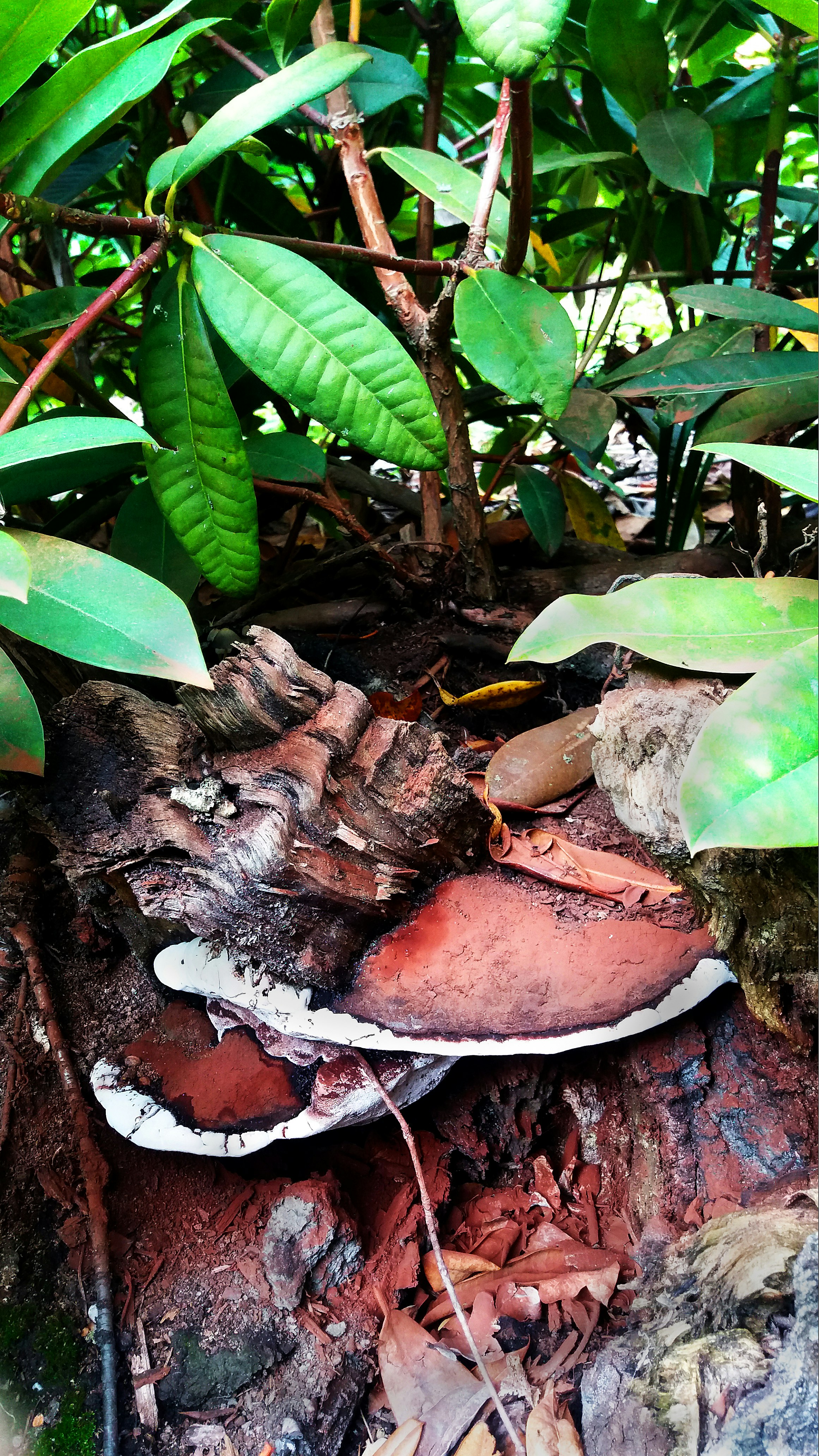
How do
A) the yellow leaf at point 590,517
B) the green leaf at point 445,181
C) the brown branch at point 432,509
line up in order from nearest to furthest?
the green leaf at point 445,181 < the brown branch at point 432,509 < the yellow leaf at point 590,517

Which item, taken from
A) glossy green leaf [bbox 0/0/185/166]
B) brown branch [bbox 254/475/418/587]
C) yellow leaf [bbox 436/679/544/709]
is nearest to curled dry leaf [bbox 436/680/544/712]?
yellow leaf [bbox 436/679/544/709]

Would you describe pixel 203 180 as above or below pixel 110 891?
above

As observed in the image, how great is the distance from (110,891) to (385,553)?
613 mm

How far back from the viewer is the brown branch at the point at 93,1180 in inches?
35.8

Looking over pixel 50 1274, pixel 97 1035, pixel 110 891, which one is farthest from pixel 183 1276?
pixel 110 891

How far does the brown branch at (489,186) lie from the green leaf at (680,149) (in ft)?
1.13

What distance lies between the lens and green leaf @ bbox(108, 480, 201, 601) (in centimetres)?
104

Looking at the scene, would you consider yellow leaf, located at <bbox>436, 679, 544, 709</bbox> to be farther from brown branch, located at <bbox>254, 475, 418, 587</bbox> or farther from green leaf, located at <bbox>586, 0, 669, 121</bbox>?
green leaf, located at <bbox>586, 0, 669, 121</bbox>

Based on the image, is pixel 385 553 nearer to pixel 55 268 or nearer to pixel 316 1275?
pixel 55 268

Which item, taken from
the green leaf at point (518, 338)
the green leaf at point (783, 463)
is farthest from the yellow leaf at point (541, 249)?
the green leaf at point (783, 463)

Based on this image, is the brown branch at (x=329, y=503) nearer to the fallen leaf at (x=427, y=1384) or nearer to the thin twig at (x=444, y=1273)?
the thin twig at (x=444, y=1273)

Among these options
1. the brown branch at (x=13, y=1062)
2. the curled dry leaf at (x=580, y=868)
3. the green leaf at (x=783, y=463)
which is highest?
the green leaf at (x=783, y=463)

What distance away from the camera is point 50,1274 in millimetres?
976

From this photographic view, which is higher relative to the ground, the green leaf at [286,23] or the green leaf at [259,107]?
the green leaf at [286,23]
